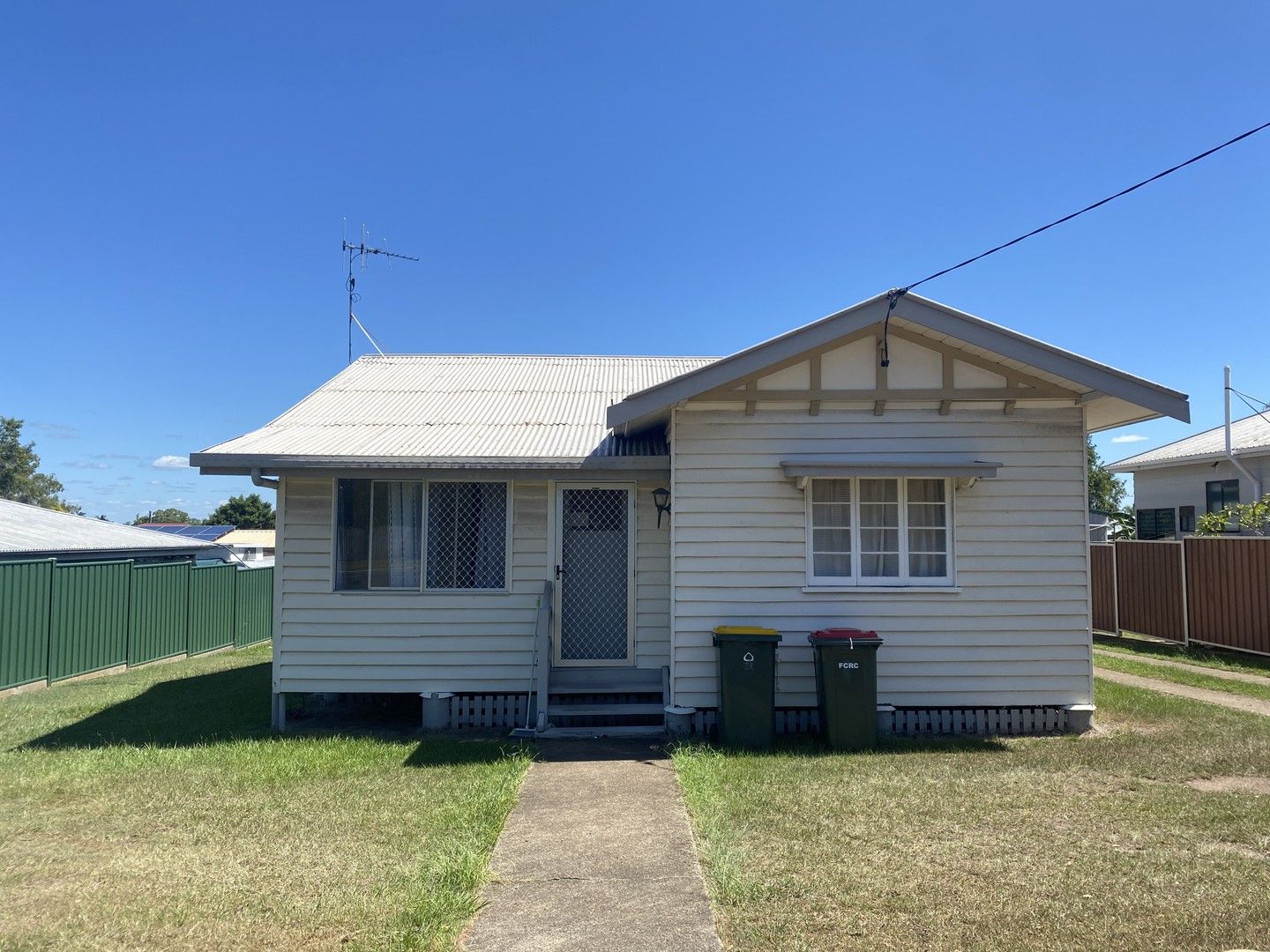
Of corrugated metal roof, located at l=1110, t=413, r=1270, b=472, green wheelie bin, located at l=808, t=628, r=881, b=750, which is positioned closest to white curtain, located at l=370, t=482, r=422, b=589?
green wheelie bin, located at l=808, t=628, r=881, b=750

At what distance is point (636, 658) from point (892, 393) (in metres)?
Answer: 3.98

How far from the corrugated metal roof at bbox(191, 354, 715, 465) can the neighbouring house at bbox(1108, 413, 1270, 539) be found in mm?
13340

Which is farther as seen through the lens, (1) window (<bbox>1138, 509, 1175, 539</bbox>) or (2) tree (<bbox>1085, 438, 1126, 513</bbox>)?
(2) tree (<bbox>1085, 438, 1126, 513</bbox>)

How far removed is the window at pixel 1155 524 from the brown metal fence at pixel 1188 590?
5619 mm

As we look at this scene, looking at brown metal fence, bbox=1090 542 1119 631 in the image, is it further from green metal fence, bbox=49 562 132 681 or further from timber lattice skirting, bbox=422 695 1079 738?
green metal fence, bbox=49 562 132 681

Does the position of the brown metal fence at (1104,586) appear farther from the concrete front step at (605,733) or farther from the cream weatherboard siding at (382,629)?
the concrete front step at (605,733)

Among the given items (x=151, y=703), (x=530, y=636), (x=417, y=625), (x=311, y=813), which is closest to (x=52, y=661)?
(x=151, y=703)

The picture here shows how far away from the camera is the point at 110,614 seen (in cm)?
1447

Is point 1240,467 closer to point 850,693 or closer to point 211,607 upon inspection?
point 850,693

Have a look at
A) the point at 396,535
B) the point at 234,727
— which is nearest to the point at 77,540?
A: the point at 234,727

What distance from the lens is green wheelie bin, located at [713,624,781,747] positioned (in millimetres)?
8062

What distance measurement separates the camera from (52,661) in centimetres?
1309

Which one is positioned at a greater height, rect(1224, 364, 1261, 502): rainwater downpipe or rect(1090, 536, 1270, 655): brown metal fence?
rect(1224, 364, 1261, 502): rainwater downpipe

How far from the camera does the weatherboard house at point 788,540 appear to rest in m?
8.55
